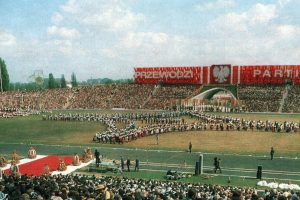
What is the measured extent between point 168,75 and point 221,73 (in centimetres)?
1281

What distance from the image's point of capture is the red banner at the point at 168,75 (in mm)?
87812

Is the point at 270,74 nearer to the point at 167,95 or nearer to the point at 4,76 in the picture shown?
the point at 167,95

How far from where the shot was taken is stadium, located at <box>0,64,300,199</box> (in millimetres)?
23953

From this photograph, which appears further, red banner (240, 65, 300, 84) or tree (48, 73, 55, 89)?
tree (48, 73, 55, 89)

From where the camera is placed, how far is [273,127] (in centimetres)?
4556

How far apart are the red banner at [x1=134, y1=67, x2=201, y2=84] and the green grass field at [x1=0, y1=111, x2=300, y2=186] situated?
4113 centimetres

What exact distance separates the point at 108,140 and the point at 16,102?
54509 mm

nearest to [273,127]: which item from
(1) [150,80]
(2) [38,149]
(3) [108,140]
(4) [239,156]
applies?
(4) [239,156]

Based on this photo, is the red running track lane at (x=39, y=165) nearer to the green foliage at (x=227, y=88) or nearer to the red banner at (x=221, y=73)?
the green foliage at (x=227, y=88)

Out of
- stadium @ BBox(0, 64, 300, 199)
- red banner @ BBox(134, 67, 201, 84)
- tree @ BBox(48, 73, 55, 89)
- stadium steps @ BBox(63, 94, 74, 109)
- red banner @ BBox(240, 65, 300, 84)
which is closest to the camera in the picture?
stadium @ BBox(0, 64, 300, 199)

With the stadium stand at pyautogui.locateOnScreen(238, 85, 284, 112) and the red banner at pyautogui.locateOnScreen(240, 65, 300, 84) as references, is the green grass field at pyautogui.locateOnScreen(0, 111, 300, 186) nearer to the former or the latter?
the stadium stand at pyautogui.locateOnScreen(238, 85, 284, 112)

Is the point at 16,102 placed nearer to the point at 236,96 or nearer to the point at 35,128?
the point at 35,128

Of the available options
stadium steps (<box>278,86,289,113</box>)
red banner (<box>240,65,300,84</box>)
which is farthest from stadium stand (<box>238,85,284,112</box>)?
red banner (<box>240,65,300,84</box>)

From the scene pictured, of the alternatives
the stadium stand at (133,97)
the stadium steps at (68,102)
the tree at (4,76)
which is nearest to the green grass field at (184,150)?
the stadium stand at (133,97)
